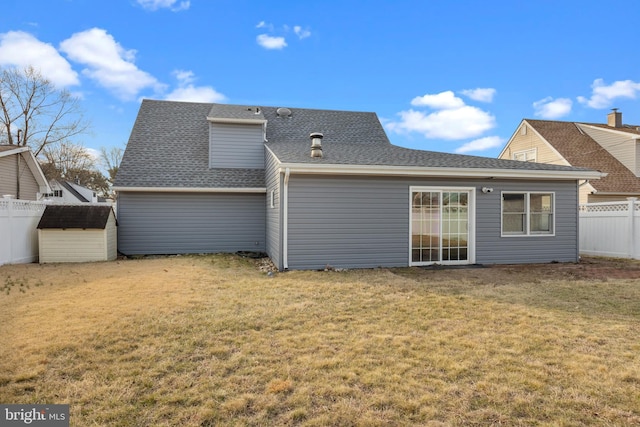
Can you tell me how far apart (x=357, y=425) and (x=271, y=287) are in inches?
165

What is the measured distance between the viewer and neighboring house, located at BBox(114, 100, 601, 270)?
26.6 ft

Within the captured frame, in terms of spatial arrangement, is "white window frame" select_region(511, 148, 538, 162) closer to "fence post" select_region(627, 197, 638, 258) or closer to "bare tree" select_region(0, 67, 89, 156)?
"fence post" select_region(627, 197, 638, 258)

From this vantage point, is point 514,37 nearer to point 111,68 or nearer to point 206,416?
point 206,416

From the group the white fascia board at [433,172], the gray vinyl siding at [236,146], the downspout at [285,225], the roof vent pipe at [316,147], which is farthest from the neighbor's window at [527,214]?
the gray vinyl siding at [236,146]

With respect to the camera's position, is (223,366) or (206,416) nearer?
(206,416)

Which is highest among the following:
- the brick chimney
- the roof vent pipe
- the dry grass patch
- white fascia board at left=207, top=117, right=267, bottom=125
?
the brick chimney

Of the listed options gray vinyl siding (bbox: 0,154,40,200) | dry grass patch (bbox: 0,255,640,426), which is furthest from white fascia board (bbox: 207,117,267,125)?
gray vinyl siding (bbox: 0,154,40,200)

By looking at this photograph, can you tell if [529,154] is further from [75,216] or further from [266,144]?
[75,216]

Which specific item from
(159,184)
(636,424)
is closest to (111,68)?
(159,184)

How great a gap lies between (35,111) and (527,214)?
2761 cm

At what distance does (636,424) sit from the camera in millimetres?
2346

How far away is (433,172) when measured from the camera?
8.34 m

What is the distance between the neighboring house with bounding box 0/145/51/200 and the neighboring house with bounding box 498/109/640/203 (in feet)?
78.6

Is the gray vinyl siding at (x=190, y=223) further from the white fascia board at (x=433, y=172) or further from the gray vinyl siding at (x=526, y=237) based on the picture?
the gray vinyl siding at (x=526, y=237)
